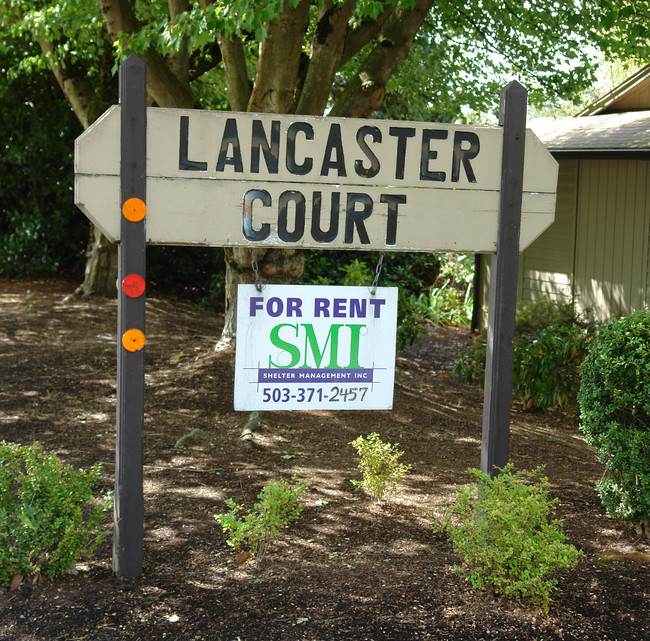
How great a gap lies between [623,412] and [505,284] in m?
1.10

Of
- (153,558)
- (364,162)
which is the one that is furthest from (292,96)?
(153,558)


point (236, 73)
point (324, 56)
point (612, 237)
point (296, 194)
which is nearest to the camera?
point (296, 194)

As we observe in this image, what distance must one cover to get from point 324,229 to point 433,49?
7.52 m

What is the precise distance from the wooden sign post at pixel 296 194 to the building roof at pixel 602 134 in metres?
5.32

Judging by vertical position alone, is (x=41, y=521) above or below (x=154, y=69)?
below

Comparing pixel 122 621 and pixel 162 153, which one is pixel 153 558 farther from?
pixel 162 153

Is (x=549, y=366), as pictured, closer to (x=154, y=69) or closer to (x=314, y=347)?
(x=314, y=347)

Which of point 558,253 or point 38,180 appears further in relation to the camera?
point 38,180

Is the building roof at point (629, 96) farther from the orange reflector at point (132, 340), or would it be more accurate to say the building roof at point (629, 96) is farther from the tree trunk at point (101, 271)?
the orange reflector at point (132, 340)

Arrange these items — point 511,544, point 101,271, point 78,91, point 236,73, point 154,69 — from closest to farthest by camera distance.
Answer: point 511,544, point 236,73, point 154,69, point 78,91, point 101,271

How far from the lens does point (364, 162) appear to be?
148 inches

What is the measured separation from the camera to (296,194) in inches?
145

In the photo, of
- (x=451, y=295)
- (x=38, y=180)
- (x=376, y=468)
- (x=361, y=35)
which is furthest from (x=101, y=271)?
(x=376, y=468)

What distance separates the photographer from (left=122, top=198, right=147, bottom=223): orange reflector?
3.47 m
